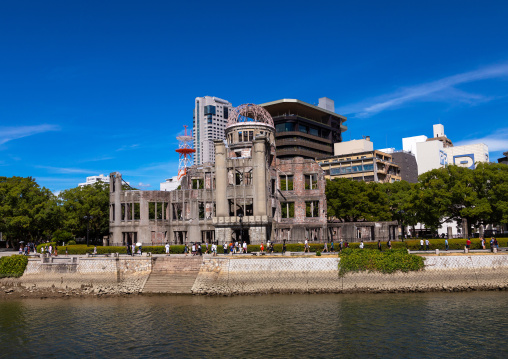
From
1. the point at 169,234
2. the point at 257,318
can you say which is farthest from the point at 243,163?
the point at 257,318

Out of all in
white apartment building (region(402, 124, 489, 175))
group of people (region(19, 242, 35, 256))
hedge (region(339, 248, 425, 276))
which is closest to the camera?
hedge (region(339, 248, 425, 276))

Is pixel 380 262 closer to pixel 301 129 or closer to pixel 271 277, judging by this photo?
pixel 271 277

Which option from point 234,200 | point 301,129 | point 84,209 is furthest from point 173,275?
point 301,129

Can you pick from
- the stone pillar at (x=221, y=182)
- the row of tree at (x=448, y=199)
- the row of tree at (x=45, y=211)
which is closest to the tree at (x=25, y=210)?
the row of tree at (x=45, y=211)

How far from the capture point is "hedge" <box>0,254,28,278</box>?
51812mm

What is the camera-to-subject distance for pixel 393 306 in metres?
37.7

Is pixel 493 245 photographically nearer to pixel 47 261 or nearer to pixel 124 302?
pixel 124 302

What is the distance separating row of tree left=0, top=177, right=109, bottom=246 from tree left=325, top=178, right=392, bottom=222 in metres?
44.8

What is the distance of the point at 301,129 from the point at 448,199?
94.6 meters

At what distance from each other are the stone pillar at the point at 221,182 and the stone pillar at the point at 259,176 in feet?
14.9

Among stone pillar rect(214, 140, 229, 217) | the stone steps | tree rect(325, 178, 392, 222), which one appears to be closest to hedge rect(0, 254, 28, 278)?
the stone steps

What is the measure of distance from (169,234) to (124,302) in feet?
103

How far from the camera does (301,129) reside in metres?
160

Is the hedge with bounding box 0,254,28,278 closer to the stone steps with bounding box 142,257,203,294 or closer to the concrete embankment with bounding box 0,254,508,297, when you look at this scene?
the concrete embankment with bounding box 0,254,508,297
